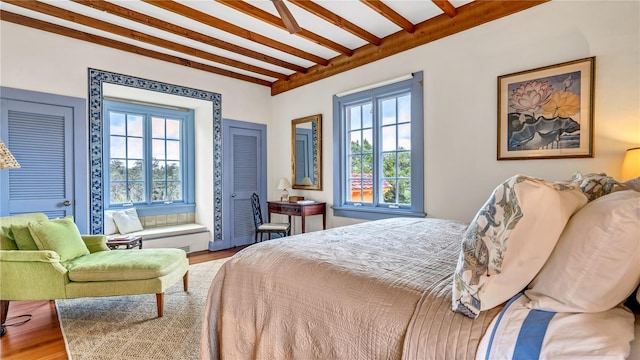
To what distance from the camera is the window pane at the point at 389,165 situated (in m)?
3.66

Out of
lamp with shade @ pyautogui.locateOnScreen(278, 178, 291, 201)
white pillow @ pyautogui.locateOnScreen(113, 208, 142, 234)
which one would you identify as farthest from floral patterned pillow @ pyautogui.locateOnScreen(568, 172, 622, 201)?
white pillow @ pyautogui.locateOnScreen(113, 208, 142, 234)

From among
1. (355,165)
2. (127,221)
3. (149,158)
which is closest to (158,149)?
(149,158)

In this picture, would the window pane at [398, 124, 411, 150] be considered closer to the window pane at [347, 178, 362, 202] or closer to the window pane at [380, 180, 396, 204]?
the window pane at [380, 180, 396, 204]

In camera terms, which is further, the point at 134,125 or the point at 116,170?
the point at 134,125

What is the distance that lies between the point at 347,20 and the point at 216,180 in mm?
2892

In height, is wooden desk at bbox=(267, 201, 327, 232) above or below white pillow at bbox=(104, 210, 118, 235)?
above

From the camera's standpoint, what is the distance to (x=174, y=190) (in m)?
4.95

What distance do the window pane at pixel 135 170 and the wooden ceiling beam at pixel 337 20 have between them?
3405 millimetres

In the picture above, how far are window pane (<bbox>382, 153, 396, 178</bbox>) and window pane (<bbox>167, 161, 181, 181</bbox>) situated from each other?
3.35m

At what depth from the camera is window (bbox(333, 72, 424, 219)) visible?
133 inches

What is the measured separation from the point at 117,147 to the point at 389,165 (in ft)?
12.6

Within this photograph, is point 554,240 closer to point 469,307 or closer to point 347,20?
point 469,307

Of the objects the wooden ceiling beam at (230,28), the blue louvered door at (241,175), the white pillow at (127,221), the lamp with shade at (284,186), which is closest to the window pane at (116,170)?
the white pillow at (127,221)

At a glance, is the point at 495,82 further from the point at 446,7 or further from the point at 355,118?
the point at 355,118
